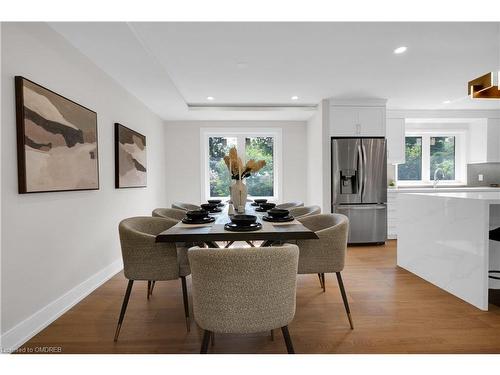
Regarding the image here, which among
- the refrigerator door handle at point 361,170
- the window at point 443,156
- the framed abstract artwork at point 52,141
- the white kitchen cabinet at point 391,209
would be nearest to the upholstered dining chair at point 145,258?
the framed abstract artwork at point 52,141

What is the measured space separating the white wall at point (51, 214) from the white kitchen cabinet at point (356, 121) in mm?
3216

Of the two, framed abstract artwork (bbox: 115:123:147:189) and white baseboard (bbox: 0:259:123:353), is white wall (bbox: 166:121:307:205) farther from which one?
white baseboard (bbox: 0:259:123:353)

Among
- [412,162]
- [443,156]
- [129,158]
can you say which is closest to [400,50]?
[129,158]

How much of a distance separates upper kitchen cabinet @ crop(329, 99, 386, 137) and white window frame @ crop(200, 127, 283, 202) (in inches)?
54.9

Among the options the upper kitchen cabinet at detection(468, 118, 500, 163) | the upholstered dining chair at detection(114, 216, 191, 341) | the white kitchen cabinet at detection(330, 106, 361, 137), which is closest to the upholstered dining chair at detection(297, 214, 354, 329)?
the upholstered dining chair at detection(114, 216, 191, 341)

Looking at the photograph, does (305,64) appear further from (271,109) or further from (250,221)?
(250,221)

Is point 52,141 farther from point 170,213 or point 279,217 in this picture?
point 279,217

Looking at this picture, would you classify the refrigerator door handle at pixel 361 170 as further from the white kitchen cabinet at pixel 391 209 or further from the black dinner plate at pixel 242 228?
the black dinner plate at pixel 242 228

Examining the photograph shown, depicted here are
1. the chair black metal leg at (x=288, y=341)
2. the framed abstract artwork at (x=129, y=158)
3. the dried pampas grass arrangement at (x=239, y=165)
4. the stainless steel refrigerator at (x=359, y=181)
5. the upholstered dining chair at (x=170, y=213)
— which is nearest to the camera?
the chair black metal leg at (x=288, y=341)

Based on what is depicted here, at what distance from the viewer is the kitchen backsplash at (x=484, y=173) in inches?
212

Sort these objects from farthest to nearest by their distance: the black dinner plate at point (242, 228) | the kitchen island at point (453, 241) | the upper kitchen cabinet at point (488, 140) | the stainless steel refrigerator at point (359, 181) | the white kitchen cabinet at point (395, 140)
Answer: the upper kitchen cabinet at point (488, 140), the white kitchen cabinet at point (395, 140), the stainless steel refrigerator at point (359, 181), the kitchen island at point (453, 241), the black dinner plate at point (242, 228)

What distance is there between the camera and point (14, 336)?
1.78 meters
